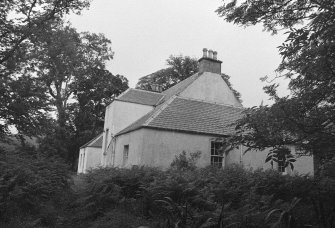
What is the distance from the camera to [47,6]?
658 inches

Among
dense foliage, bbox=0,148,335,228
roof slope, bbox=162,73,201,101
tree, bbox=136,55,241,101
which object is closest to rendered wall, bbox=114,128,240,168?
roof slope, bbox=162,73,201,101

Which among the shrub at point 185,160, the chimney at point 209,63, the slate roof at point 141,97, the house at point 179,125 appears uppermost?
the chimney at point 209,63

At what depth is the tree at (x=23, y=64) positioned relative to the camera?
13.5 meters

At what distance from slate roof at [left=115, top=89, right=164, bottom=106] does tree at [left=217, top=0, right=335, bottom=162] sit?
17.6 meters

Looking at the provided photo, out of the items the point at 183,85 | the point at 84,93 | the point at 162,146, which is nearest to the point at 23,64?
the point at 162,146

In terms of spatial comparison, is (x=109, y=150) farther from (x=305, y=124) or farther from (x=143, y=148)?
(x=305, y=124)

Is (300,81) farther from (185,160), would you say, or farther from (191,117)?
(191,117)

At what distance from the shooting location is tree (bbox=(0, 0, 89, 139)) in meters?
13.5

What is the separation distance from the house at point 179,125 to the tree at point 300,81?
9673 millimetres

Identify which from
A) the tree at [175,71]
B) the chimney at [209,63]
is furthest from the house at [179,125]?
the tree at [175,71]

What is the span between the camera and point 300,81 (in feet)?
23.0

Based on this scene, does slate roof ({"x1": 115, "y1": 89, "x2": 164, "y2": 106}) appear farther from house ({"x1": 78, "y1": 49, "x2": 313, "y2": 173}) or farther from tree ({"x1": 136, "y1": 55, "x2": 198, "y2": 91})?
tree ({"x1": 136, "y1": 55, "x2": 198, "y2": 91})

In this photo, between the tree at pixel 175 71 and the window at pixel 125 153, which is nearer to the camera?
the window at pixel 125 153

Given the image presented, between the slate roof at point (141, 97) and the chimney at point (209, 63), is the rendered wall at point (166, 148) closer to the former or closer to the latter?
the slate roof at point (141, 97)
